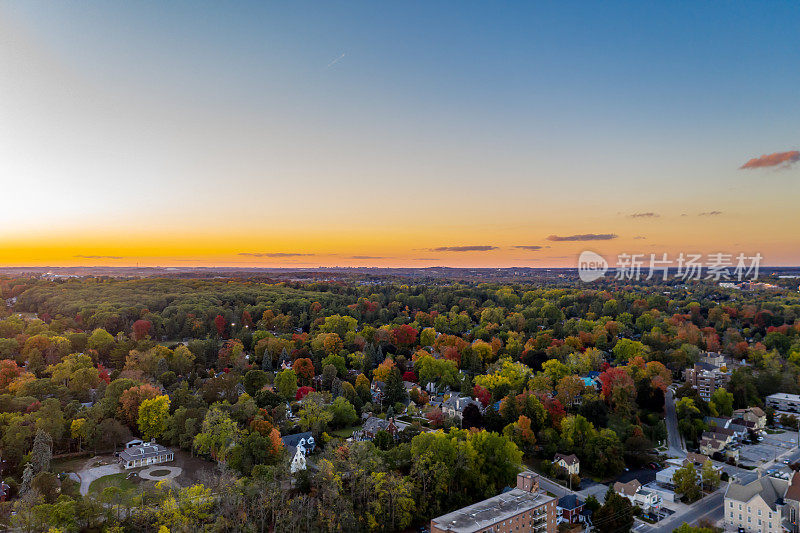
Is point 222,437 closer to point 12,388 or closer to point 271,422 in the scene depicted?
point 271,422

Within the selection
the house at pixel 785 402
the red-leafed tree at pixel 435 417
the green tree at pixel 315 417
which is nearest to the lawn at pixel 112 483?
the green tree at pixel 315 417

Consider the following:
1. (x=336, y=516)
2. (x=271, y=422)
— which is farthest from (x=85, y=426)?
(x=336, y=516)

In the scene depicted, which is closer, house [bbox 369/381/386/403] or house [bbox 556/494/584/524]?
house [bbox 556/494/584/524]

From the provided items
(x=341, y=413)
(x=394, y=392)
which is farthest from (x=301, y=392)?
(x=394, y=392)

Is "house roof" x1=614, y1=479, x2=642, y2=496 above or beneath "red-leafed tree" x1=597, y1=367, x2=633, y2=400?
beneath

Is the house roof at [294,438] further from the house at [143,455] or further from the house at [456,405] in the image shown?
the house at [456,405]

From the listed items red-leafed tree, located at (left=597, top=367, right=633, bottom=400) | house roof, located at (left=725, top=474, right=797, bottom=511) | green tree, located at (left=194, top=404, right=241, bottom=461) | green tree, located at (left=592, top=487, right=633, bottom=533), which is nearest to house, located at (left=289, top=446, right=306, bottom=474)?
green tree, located at (left=194, top=404, right=241, bottom=461)

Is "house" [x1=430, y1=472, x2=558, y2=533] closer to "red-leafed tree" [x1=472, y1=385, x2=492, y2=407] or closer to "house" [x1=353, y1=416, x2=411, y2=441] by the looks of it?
"house" [x1=353, y1=416, x2=411, y2=441]
